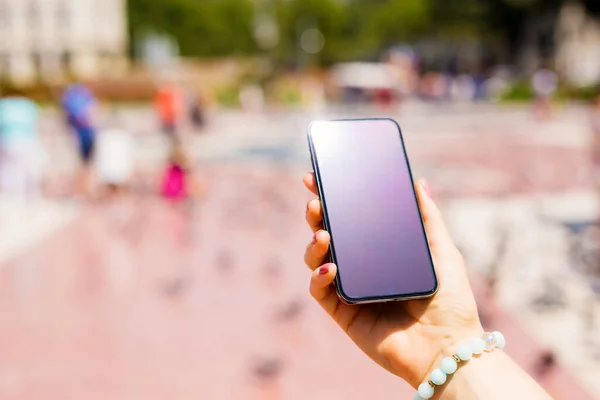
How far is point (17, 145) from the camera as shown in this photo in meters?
9.88

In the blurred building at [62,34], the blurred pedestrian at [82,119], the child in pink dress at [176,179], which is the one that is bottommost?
the blurred building at [62,34]

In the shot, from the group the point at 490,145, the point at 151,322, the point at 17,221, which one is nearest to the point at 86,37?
the point at 490,145

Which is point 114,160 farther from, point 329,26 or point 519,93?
point 329,26

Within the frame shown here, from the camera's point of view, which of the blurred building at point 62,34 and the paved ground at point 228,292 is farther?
the blurred building at point 62,34

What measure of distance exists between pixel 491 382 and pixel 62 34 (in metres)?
77.2

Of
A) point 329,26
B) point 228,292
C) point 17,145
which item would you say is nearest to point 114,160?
point 17,145

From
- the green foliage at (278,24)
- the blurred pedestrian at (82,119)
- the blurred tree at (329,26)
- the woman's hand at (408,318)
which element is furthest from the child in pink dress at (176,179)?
the blurred tree at (329,26)

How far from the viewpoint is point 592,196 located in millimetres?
10492

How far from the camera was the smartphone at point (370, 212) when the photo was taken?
1.83m

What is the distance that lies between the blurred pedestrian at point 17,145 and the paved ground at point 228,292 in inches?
15.5

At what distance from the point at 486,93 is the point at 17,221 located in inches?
1095

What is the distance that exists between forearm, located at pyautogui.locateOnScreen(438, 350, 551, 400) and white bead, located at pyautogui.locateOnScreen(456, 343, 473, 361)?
0.01 meters

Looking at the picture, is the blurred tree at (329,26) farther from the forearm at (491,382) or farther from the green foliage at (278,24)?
the forearm at (491,382)

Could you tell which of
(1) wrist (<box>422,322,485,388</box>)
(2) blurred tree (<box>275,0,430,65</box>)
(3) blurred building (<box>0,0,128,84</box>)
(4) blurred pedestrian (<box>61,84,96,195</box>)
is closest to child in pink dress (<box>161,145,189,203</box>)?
(4) blurred pedestrian (<box>61,84,96,195</box>)
